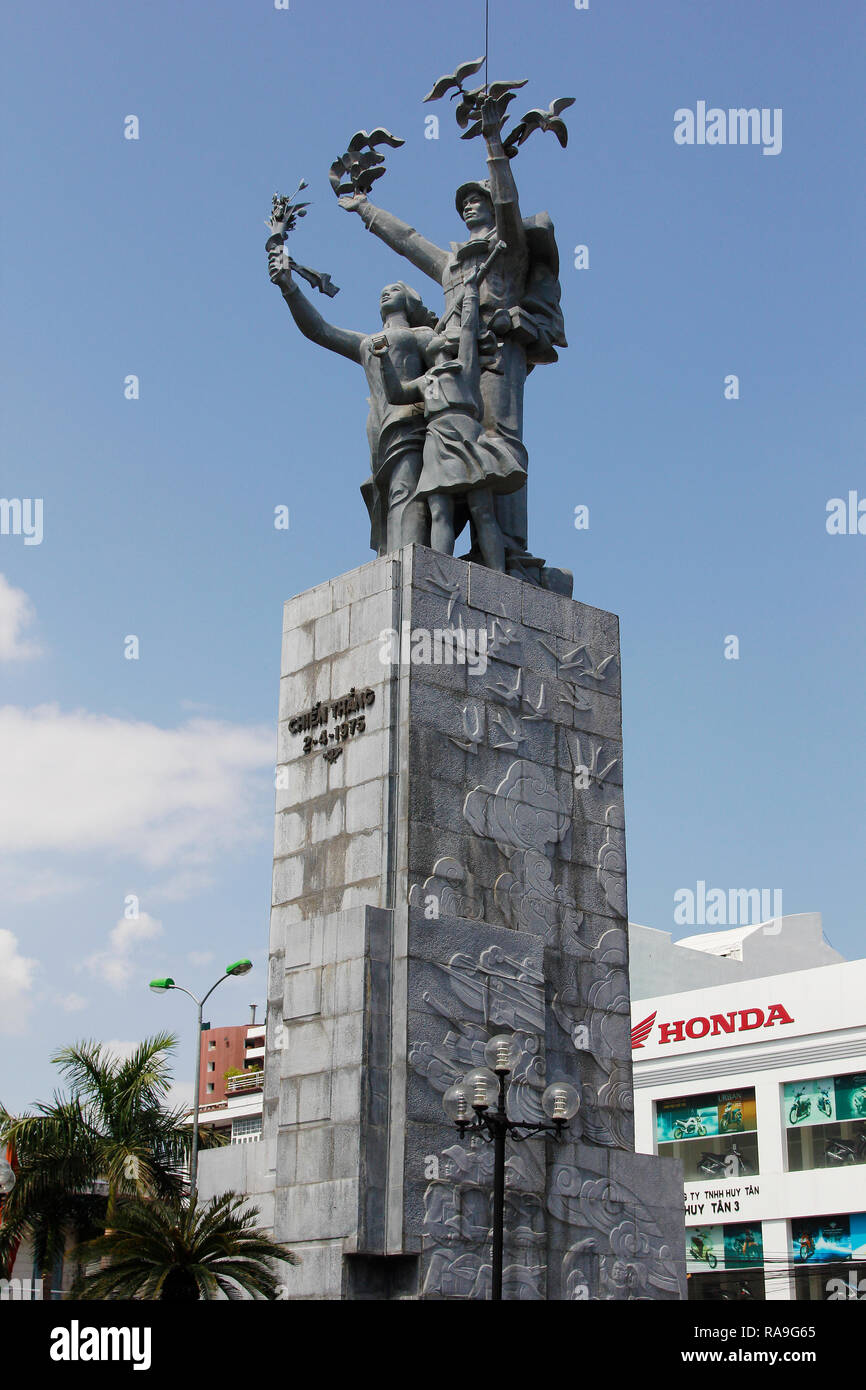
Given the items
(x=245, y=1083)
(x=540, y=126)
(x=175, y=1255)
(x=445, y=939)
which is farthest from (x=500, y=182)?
(x=245, y=1083)

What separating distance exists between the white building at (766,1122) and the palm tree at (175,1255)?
2381 centimetres

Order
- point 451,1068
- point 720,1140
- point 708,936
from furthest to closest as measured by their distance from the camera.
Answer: point 708,936
point 720,1140
point 451,1068

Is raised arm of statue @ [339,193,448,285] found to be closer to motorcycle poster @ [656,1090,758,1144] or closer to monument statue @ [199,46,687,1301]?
monument statue @ [199,46,687,1301]

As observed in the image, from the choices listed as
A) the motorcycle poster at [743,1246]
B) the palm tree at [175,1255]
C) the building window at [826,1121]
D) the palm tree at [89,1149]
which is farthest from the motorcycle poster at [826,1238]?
the palm tree at [175,1255]

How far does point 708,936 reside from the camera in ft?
169

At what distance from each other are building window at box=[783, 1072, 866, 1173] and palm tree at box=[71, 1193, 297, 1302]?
24700mm

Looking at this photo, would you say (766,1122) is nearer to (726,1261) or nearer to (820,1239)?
(820,1239)

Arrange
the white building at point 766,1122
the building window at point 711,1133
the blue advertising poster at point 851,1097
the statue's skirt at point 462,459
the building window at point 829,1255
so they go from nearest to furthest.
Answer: the statue's skirt at point 462,459
the building window at point 829,1255
the white building at point 766,1122
the blue advertising poster at point 851,1097
the building window at point 711,1133

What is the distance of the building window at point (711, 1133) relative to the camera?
39812mm

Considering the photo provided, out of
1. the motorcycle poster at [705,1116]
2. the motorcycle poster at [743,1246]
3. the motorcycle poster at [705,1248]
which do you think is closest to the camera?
the motorcycle poster at [743,1246]

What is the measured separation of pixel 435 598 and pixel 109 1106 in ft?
38.0

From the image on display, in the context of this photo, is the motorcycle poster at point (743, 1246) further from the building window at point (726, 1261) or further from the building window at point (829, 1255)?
the building window at point (829, 1255)

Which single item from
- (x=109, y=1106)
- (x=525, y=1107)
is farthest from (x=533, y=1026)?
(x=109, y=1106)
